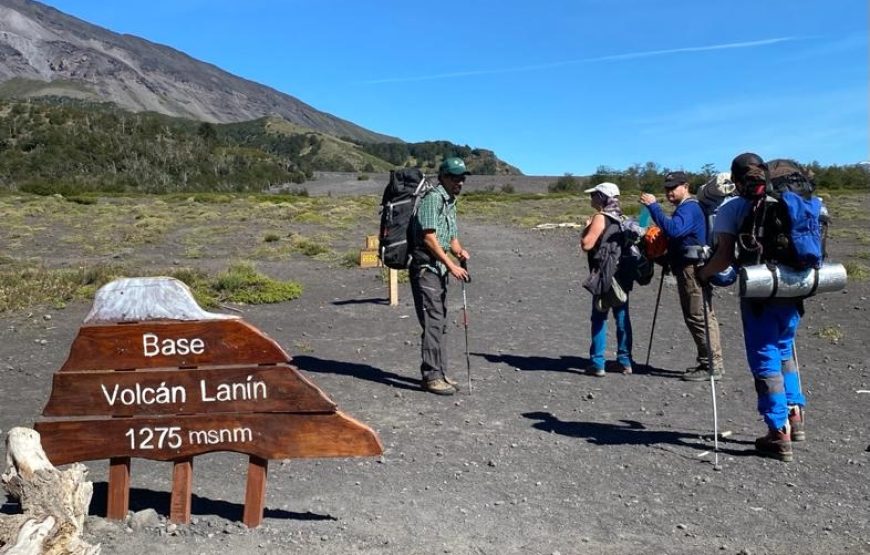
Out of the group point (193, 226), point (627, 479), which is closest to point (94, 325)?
point (627, 479)

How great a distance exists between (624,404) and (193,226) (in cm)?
2255

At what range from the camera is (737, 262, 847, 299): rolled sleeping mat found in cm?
460

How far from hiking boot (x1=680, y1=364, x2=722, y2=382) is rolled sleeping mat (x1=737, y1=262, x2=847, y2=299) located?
8.80ft

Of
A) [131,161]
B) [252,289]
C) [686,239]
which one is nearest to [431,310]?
[686,239]

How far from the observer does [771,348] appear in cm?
484

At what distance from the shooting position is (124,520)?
4.09 meters

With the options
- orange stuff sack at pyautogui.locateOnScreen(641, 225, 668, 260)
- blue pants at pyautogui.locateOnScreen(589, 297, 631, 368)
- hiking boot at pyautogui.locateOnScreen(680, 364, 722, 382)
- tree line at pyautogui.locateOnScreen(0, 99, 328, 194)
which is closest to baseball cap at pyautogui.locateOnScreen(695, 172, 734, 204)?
orange stuff sack at pyautogui.locateOnScreen(641, 225, 668, 260)

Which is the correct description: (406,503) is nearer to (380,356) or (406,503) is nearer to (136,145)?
(380,356)

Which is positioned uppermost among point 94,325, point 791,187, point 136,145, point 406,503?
point 136,145

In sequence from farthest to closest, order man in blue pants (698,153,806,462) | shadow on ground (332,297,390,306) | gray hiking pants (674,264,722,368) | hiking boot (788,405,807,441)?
shadow on ground (332,297,390,306)
gray hiking pants (674,264,722,368)
hiking boot (788,405,807,441)
man in blue pants (698,153,806,462)

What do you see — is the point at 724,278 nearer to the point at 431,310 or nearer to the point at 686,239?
the point at 686,239

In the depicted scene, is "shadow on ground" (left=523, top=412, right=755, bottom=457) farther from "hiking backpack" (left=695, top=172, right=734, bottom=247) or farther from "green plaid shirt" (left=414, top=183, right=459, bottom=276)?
"hiking backpack" (left=695, top=172, right=734, bottom=247)

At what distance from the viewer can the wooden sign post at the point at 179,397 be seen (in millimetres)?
4016

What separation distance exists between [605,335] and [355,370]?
7.73 ft
